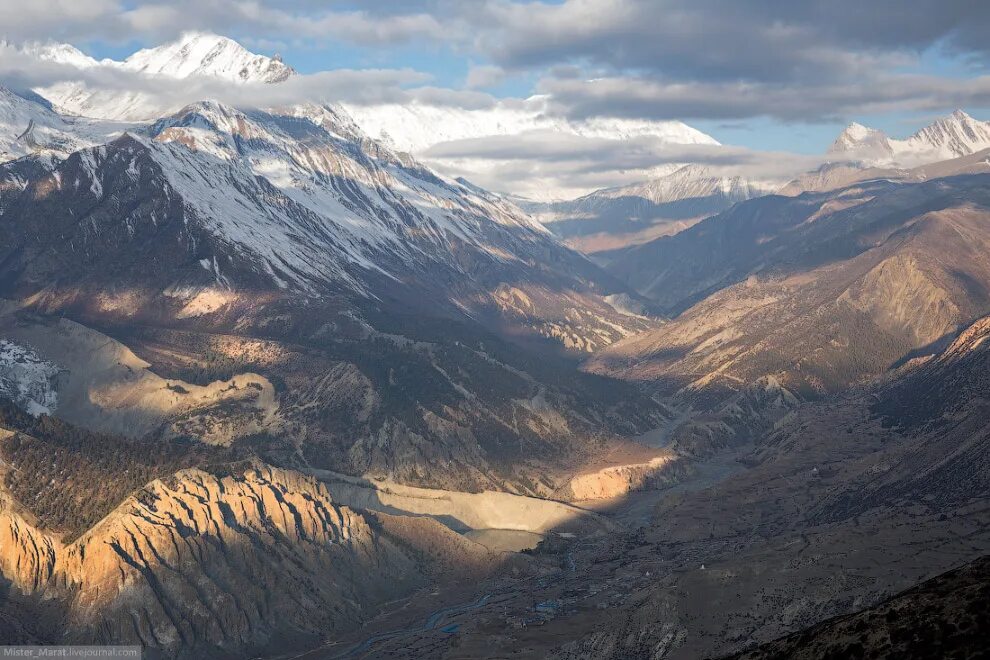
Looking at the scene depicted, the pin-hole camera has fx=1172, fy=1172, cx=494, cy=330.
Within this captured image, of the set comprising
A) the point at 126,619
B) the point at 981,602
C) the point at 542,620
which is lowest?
the point at 542,620

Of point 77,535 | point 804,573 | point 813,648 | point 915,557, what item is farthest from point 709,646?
point 77,535

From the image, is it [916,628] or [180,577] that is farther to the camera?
[180,577]

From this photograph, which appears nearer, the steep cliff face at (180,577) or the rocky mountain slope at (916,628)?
the rocky mountain slope at (916,628)

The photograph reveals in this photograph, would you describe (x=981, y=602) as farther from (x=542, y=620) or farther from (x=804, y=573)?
(x=542, y=620)

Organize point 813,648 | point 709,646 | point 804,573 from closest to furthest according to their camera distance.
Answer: point 813,648, point 709,646, point 804,573

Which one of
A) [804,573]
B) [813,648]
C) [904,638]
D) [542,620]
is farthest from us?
[542,620]

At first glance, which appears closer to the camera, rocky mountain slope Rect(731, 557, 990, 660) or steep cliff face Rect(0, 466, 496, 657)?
rocky mountain slope Rect(731, 557, 990, 660)

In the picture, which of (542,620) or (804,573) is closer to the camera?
(804,573)

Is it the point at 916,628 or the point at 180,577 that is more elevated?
the point at 916,628
